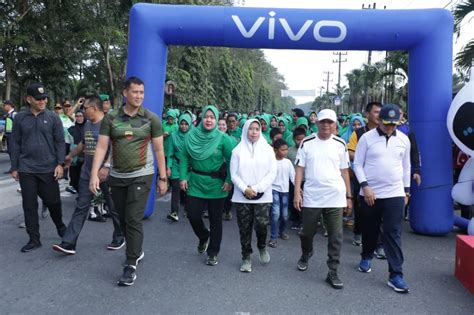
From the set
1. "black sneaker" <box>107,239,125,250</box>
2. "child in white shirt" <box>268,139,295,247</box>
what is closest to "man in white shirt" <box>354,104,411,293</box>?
"child in white shirt" <box>268,139,295,247</box>

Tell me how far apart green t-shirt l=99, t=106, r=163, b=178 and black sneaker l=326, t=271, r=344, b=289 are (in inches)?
80.2

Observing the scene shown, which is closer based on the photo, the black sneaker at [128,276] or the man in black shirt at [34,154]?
the black sneaker at [128,276]

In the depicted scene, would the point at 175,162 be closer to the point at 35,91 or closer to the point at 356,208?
the point at 35,91

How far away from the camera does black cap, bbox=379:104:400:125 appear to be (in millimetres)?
4121

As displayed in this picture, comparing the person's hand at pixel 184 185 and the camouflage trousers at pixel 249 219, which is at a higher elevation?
the person's hand at pixel 184 185

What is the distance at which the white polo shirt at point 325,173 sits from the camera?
4176mm

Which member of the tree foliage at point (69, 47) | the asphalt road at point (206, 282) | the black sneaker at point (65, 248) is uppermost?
the tree foliage at point (69, 47)

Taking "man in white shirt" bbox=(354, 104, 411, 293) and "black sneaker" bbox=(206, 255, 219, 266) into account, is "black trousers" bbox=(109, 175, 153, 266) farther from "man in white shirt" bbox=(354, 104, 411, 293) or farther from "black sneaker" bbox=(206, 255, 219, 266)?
"man in white shirt" bbox=(354, 104, 411, 293)

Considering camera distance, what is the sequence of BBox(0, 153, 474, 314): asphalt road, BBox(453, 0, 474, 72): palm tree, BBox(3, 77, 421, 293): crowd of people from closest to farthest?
1. BBox(0, 153, 474, 314): asphalt road
2. BBox(3, 77, 421, 293): crowd of people
3. BBox(453, 0, 474, 72): palm tree

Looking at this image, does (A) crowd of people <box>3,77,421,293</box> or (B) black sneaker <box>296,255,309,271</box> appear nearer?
(A) crowd of people <box>3,77,421,293</box>

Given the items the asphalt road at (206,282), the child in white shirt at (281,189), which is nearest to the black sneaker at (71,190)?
the asphalt road at (206,282)

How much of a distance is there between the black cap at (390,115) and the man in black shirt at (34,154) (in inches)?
142

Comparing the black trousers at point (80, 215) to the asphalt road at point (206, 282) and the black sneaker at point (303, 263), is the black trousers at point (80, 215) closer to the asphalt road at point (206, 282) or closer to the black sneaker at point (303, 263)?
the asphalt road at point (206, 282)

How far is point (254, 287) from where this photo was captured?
4051 mm
